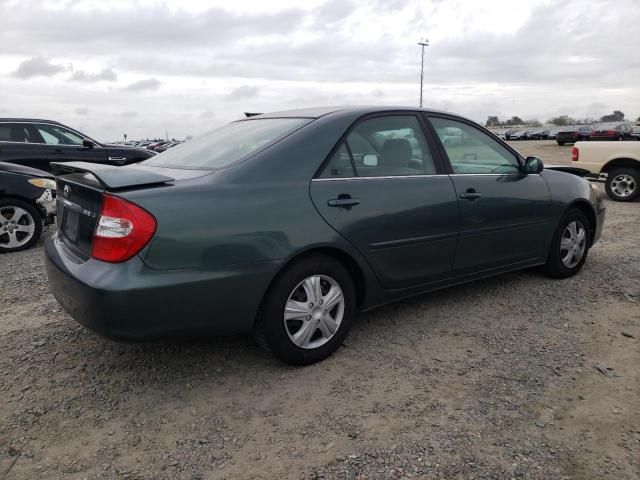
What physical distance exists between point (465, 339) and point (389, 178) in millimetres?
1198

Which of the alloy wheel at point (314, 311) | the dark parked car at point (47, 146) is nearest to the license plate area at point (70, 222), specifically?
the alloy wheel at point (314, 311)

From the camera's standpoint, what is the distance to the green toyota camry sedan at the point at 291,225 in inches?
101

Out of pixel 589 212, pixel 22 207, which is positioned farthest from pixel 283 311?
pixel 22 207

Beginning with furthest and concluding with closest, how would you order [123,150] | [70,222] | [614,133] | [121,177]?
[614,133], [123,150], [70,222], [121,177]

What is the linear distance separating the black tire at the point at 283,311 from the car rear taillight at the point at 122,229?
29.5 inches

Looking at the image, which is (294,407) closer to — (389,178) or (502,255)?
(389,178)

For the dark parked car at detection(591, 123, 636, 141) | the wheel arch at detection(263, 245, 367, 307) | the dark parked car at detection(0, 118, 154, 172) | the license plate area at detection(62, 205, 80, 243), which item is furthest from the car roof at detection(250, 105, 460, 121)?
the dark parked car at detection(591, 123, 636, 141)

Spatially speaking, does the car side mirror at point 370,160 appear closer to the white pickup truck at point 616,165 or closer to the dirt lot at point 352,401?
the dirt lot at point 352,401

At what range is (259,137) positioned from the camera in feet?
10.8

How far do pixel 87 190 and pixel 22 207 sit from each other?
12.5 feet

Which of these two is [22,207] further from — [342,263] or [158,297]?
[342,263]

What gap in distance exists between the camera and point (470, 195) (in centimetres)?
379

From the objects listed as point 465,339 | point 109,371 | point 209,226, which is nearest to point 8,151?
point 109,371

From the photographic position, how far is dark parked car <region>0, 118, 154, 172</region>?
27.4ft
